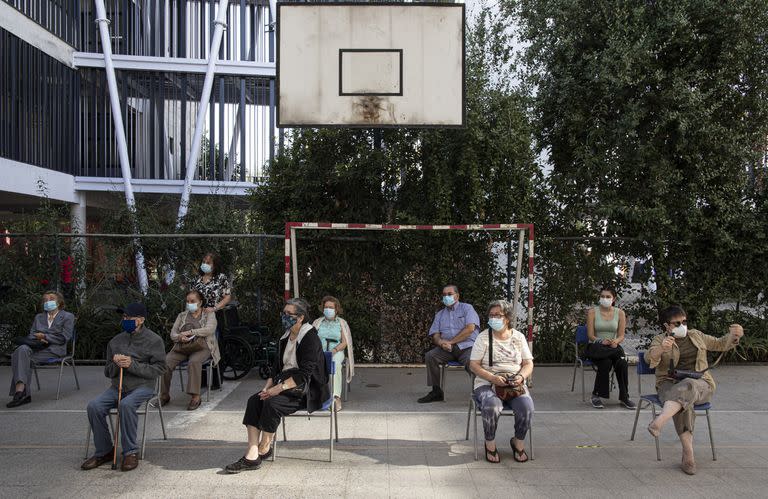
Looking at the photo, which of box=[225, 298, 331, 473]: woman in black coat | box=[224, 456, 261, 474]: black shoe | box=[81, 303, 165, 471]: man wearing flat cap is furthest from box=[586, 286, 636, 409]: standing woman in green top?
box=[81, 303, 165, 471]: man wearing flat cap

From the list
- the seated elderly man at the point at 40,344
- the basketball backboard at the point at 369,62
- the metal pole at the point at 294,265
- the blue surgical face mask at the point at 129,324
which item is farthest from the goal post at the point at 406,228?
the blue surgical face mask at the point at 129,324

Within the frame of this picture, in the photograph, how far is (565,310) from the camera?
11.6m

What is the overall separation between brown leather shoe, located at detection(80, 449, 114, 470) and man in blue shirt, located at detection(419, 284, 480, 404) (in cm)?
390

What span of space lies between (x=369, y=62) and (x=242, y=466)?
629 centimetres

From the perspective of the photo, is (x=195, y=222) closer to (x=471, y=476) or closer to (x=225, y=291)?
(x=225, y=291)

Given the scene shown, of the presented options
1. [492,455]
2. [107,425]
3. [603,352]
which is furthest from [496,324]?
[107,425]

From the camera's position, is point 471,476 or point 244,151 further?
point 244,151

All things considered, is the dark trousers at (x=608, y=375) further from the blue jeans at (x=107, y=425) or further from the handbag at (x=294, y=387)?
the blue jeans at (x=107, y=425)

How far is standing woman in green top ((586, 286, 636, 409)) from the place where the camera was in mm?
8859

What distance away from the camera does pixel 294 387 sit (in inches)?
252

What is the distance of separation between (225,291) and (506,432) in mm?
4971

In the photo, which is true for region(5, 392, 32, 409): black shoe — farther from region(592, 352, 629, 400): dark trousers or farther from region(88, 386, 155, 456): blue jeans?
region(592, 352, 629, 400): dark trousers

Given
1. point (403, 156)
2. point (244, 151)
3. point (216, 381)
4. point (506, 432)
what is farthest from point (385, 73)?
point (244, 151)

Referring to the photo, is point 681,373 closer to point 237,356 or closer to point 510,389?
point 510,389
